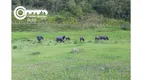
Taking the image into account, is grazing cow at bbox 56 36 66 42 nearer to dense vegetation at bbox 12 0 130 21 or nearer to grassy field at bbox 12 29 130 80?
grassy field at bbox 12 29 130 80

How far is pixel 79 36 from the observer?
4.04 metres

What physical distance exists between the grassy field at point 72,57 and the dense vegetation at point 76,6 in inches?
5.9

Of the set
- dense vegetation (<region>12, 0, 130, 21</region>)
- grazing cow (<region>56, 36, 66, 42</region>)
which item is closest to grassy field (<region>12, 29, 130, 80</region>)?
grazing cow (<region>56, 36, 66, 42</region>)

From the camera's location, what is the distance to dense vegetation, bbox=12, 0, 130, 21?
4023 millimetres

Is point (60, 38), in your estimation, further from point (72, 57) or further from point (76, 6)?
point (76, 6)

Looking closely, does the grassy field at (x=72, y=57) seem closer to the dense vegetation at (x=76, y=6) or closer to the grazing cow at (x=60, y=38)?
the grazing cow at (x=60, y=38)

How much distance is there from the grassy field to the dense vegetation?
0.15m

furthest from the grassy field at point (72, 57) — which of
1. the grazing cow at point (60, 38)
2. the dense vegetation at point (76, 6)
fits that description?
the dense vegetation at point (76, 6)

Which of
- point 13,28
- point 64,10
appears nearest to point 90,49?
point 64,10

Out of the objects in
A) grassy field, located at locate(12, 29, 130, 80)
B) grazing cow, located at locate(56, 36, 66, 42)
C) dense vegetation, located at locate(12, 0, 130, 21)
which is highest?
dense vegetation, located at locate(12, 0, 130, 21)

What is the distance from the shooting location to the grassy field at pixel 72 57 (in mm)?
3953

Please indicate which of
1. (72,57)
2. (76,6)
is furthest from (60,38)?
(76,6)

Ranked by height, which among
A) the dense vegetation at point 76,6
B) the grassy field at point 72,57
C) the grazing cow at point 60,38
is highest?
the dense vegetation at point 76,6
